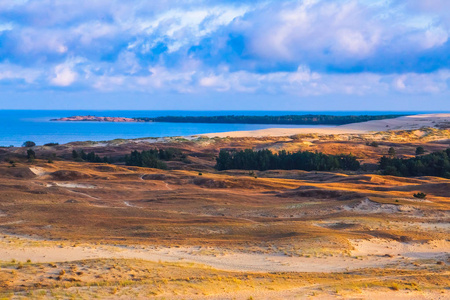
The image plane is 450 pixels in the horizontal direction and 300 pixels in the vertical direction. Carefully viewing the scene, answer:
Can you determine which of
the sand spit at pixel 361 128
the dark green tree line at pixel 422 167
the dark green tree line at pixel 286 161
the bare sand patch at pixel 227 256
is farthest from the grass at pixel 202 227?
the sand spit at pixel 361 128

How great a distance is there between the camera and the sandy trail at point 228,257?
52.3 feet

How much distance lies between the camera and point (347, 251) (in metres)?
19.0

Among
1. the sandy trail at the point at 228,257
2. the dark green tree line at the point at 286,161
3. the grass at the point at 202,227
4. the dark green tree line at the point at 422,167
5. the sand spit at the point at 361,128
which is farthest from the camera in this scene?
the sand spit at the point at 361,128

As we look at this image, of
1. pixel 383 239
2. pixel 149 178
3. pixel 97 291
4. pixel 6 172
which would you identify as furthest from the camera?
pixel 149 178

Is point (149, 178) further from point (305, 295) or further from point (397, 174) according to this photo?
point (305, 295)

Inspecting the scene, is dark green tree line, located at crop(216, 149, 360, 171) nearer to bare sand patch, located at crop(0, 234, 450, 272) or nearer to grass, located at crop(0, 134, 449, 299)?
grass, located at crop(0, 134, 449, 299)

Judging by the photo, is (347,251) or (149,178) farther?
(149,178)

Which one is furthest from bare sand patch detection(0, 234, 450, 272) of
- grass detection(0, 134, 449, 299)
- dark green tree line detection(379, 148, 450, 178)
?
dark green tree line detection(379, 148, 450, 178)

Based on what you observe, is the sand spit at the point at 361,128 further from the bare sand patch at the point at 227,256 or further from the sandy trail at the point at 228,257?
the sandy trail at the point at 228,257

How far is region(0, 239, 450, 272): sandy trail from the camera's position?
15945mm

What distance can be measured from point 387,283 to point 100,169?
36614mm

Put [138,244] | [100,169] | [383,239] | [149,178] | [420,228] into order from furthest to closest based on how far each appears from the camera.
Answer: [100,169], [149,178], [420,228], [383,239], [138,244]

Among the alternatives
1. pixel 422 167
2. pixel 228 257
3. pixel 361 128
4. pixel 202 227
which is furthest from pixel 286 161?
pixel 361 128

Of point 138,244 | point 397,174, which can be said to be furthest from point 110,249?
point 397,174
